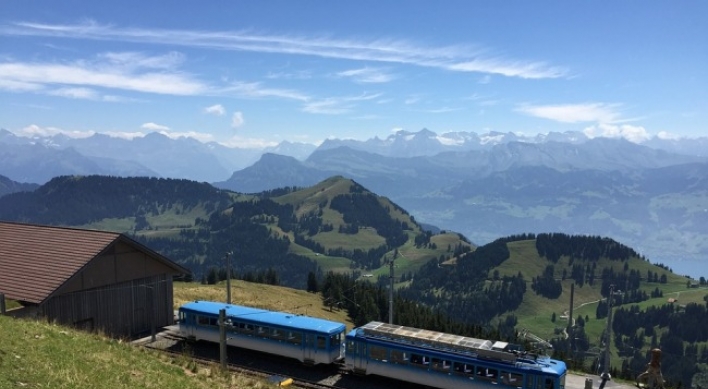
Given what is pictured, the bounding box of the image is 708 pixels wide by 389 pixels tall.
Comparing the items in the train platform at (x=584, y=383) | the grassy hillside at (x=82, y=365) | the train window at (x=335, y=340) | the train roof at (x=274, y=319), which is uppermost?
the grassy hillside at (x=82, y=365)

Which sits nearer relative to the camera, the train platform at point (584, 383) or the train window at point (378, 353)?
the train window at point (378, 353)

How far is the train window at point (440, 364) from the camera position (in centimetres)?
3325

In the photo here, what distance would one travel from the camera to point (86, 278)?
38438 millimetres

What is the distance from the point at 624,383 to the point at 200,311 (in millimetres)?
35983

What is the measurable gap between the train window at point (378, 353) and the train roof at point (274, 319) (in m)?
3.26

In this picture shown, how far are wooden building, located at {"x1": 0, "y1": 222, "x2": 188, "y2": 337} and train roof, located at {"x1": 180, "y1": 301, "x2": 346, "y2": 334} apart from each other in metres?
4.52

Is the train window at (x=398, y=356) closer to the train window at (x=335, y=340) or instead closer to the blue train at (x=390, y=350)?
the blue train at (x=390, y=350)

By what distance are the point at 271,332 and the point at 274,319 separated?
3.83 ft

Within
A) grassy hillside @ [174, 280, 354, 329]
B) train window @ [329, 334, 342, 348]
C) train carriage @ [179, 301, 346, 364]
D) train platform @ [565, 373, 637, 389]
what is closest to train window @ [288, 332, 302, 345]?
train carriage @ [179, 301, 346, 364]

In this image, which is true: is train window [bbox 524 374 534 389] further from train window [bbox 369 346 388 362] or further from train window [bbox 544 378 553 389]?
train window [bbox 369 346 388 362]

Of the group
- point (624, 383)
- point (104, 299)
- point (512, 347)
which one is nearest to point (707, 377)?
point (624, 383)

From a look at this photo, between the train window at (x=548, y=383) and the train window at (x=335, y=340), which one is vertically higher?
the train window at (x=335, y=340)

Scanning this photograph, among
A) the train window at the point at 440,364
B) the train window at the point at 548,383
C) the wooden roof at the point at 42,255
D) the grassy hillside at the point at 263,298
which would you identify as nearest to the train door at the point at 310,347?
the train window at the point at 440,364

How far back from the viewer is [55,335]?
25.3m
